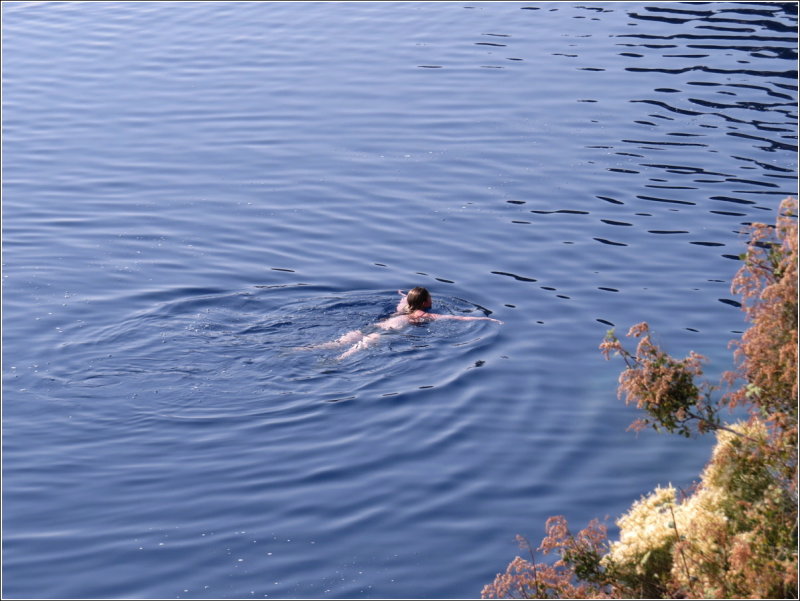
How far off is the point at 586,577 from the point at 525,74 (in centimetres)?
1602

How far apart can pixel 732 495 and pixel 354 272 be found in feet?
27.1

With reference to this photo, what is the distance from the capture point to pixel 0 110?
70.4 feet

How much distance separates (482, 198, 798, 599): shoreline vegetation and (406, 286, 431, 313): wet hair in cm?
561

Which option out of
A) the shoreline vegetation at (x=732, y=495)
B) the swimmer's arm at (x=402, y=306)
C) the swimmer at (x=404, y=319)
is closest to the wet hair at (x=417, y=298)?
the swimmer at (x=404, y=319)

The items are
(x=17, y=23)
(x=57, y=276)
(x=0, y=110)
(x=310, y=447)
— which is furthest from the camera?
(x=17, y=23)

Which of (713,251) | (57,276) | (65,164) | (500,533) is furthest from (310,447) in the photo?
(65,164)

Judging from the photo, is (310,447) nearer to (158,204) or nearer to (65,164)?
(158,204)

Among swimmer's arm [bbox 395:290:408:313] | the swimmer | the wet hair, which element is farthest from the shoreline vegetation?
swimmer's arm [bbox 395:290:408:313]

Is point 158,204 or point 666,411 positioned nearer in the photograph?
point 666,411

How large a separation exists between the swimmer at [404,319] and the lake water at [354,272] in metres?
0.15

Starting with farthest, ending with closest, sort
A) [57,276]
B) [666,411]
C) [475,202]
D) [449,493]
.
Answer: [475,202] < [57,276] < [449,493] < [666,411]

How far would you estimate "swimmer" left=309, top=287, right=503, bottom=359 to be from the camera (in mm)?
12805

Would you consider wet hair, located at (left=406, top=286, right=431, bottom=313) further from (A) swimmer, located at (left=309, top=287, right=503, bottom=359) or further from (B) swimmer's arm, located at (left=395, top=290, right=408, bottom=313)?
(B) swimmer's arm, located at (left=395, top=290, right=408, bottom=313)

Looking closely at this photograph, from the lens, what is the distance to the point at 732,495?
7.02 m
